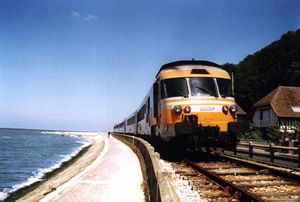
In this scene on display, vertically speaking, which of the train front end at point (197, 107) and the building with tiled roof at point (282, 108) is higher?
the building with tiled roof at point (282, 108)

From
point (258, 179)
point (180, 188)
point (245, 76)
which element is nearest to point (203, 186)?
point (180, 188)

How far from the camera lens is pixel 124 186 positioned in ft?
32.0

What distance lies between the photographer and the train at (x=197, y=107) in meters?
12.8

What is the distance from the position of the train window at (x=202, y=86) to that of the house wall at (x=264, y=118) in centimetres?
3679

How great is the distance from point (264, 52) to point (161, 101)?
69.9m

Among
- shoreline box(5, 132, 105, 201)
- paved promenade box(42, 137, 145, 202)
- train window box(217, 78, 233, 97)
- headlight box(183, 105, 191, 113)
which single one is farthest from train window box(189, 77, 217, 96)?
shoreline box(5, 132, 105, 201)

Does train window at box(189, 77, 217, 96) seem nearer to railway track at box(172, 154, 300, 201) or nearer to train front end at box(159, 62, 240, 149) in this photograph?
train front end at box(159, 62, 240, 149)

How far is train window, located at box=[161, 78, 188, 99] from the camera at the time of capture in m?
13.4

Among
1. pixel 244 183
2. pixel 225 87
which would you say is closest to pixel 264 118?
pixel 225 87

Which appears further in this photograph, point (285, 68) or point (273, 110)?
point (285, 68)

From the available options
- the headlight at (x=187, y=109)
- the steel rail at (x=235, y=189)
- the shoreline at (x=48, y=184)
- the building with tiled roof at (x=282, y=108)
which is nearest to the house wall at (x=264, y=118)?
the building with tiled roof at (x=282, y=108)

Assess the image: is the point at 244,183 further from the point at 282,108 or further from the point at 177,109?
the point at 282,108

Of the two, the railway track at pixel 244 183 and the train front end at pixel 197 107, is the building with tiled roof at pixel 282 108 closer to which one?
the train front end at pixel 197 107

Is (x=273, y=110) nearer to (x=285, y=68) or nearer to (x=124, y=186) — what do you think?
(x=285, y=68)
